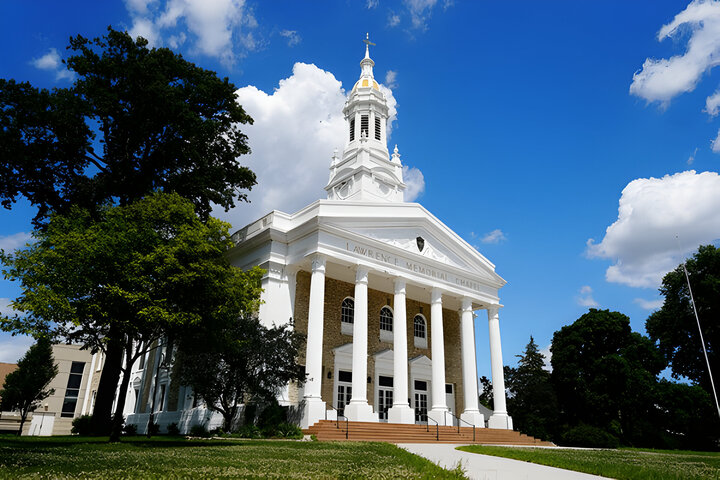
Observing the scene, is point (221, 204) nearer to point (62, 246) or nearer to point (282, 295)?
point (282, 295)

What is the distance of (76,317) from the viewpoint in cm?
1448

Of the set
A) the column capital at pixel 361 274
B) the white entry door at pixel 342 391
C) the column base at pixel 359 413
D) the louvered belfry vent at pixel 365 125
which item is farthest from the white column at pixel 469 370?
the louvered belfry vent at pixel 365 125

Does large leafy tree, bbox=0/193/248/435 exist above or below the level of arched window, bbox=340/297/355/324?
below

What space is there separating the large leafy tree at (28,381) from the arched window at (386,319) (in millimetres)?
23032

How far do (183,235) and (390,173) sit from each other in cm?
2300

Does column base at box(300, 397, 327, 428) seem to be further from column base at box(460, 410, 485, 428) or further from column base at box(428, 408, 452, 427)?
column base at box(460, 410, 485, 428)

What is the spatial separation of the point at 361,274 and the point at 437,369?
650 centimetres

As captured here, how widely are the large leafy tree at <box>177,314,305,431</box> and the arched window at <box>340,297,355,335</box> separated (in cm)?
714

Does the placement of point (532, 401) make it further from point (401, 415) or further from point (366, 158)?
point (366, 158)

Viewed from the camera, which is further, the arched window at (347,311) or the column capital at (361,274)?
the arched window at (347,311)

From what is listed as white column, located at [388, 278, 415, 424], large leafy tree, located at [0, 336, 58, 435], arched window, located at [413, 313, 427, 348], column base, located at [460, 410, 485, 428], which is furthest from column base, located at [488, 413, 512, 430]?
large leafy tree, located at [0, 336, 58, 435]

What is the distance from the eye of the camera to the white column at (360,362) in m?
21.2

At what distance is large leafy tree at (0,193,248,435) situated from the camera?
14.6 m

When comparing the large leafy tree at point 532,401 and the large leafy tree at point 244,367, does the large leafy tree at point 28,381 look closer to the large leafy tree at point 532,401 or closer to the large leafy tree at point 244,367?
the large leafy tree at point 244,367
